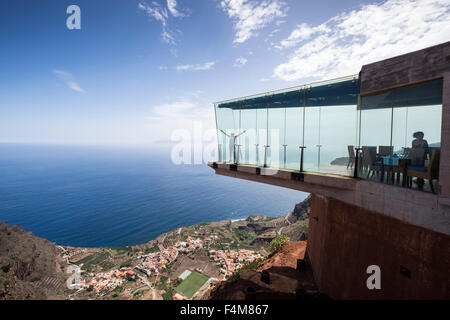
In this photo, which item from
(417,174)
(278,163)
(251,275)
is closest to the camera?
(417,174)

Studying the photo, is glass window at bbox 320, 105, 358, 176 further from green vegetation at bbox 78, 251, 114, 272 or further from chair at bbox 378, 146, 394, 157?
green vegetation at bbox 78, 251, 114, 272

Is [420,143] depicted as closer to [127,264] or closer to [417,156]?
[417,156]

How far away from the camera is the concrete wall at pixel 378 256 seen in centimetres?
435

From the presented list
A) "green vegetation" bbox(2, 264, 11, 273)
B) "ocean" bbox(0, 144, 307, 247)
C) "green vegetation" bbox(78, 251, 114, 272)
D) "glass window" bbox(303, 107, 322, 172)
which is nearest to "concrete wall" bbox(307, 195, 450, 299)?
"glass window" bbox(303, 107, 322, 172)

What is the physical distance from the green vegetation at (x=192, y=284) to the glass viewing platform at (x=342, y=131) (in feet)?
86.7

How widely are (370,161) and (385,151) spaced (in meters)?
0.49

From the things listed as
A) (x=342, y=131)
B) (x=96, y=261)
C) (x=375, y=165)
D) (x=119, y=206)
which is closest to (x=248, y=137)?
(x=342, y=131)

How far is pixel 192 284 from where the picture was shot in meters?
30.3

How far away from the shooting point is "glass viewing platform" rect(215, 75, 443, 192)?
4875mm
